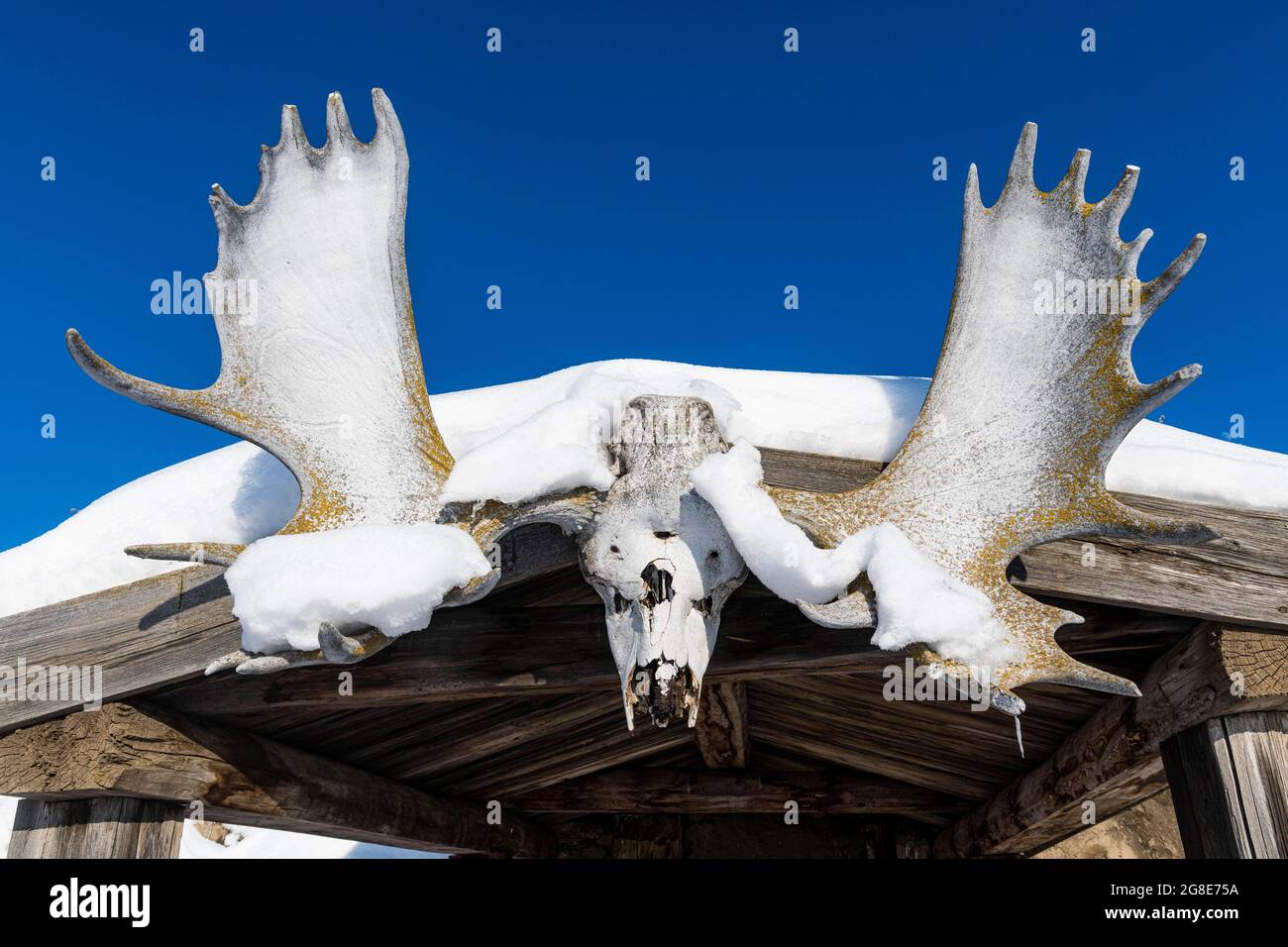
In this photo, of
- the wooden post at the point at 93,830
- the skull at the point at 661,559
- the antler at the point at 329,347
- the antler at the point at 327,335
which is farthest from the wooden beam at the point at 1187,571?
the wooden post at the point at 93,830

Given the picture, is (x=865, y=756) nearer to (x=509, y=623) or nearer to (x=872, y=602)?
(x=509, y=623)

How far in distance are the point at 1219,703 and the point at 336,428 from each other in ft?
8.87

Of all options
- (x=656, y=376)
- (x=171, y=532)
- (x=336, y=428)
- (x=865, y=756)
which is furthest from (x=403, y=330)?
(x=865, y=756)

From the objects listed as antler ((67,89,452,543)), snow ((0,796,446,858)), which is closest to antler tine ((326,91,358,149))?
antler ((67,89,452,543))

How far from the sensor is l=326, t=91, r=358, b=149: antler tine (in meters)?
2.70

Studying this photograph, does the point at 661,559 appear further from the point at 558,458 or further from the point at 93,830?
the point at 93,830

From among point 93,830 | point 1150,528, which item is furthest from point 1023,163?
point 93,830

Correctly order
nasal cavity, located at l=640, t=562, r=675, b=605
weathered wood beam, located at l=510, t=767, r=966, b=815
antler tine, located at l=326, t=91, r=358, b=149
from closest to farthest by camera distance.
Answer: nasal cavity, located at l=640, t=562, r=675, b=605 → antler tine, located at l=326, t=91, r=358, b=149 → weathered wood beam, located at l=510, t=767, r=966, b=815

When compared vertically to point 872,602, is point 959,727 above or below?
below

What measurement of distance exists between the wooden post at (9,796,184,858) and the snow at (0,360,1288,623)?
73cm

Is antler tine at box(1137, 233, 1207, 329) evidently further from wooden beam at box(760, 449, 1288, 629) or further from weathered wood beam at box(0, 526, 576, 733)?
weathered wood beam at box(0, 526, 576, 733)

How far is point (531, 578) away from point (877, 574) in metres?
1.22

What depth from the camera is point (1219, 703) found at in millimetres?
2496

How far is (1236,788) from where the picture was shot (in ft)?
8.08
